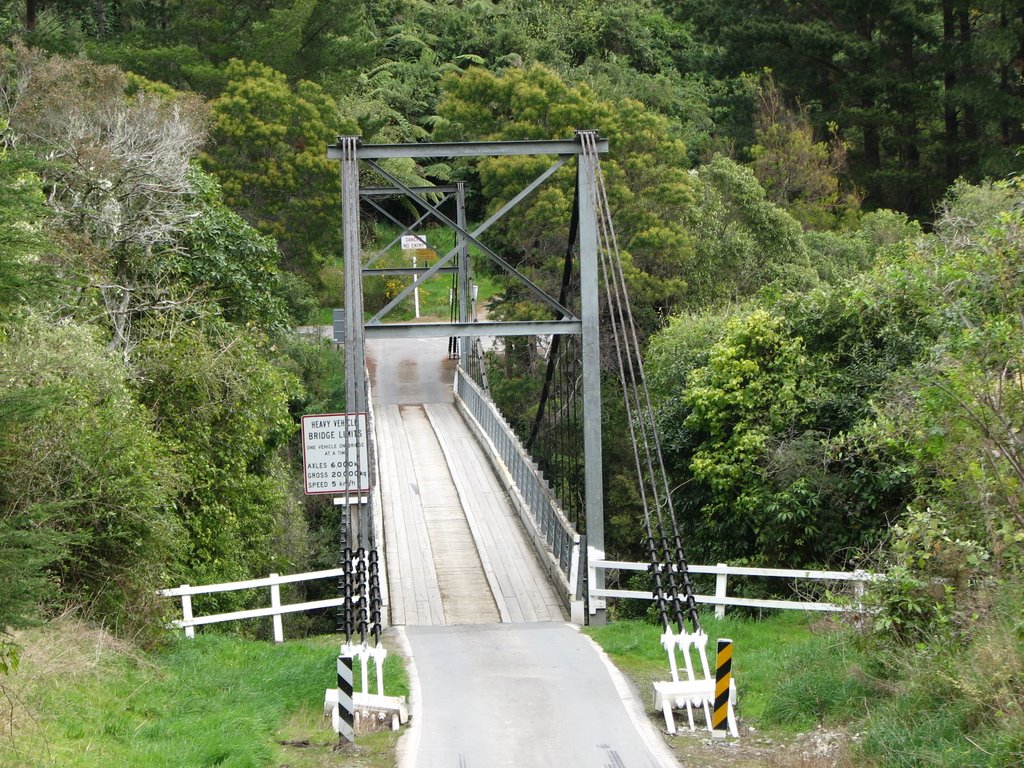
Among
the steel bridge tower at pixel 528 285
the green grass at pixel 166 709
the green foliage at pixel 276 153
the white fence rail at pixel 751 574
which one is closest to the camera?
the green grass at pixel 166 709

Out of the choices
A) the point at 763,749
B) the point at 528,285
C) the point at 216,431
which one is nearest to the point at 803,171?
the point at 528,285

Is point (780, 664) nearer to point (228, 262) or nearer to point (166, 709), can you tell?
point (166, 709)

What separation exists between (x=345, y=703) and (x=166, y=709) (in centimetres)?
170

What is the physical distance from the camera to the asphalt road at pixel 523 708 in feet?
31.3

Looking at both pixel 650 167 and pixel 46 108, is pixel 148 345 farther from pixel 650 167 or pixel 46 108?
pixel 650 167

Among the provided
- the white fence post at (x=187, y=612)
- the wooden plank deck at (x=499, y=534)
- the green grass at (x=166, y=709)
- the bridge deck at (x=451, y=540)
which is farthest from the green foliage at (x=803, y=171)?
the green grass at (x=166, y=709)

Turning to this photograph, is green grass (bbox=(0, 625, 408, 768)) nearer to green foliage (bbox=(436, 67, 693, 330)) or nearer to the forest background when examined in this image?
the forest background

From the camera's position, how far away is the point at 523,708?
1102 centimetres

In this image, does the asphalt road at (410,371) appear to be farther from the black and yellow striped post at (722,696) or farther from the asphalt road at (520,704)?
the black and yellow striped post at (722,696)

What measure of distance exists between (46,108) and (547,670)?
48.8ft

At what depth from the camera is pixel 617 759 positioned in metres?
9.44

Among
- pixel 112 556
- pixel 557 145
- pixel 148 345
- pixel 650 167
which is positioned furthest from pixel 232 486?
pixel 650 167

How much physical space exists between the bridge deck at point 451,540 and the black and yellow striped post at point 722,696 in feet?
20.4

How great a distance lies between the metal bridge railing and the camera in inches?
666
